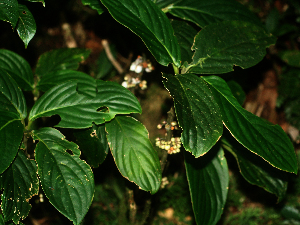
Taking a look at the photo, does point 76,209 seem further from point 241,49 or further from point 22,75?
→ point 241,49

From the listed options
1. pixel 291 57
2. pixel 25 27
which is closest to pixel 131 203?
pixel 25 27

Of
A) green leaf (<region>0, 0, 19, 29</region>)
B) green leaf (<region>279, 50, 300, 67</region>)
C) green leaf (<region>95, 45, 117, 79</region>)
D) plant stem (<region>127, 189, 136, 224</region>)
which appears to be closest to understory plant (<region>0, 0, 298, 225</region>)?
green leaf (<region>0, 0, 19, 29</region>)

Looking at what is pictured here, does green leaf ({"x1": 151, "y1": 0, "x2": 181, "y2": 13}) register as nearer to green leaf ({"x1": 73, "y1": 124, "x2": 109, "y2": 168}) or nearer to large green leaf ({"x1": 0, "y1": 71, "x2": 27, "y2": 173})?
green leaf ({"x1": 73, "y1": 124, "x2": 109, "y2": 168})

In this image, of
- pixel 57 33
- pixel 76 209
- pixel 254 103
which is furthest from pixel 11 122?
pixel 254 103

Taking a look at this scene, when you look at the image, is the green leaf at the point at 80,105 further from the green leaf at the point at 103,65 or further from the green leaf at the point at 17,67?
the green leaf at the point at 103,65

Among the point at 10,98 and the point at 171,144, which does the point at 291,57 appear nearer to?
the point at 171,144

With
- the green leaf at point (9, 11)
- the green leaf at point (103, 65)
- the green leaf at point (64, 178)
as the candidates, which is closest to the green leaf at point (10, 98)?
the green leaf at point (64, 178)
